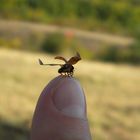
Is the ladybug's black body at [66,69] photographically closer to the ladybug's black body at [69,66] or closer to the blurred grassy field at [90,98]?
the ladybug's black body at [69,66]

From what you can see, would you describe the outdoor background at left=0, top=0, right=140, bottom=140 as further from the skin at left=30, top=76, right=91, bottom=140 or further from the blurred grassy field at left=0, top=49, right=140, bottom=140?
the skin at left=30, top=76, right=91, bottom=140

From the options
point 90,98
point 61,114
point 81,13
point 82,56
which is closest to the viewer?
point 61,114

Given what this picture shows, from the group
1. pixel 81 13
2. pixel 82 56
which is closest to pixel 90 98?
pixel 82 56

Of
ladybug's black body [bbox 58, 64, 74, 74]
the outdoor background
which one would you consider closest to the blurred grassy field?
the outdoor background

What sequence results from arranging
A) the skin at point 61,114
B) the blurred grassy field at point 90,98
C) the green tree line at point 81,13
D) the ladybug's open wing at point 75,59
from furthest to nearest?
the green tree line at point 81,13
the blurred grassy field at point 90,98
the ladybug's open wing at point 75,59
the skin at point 61,114

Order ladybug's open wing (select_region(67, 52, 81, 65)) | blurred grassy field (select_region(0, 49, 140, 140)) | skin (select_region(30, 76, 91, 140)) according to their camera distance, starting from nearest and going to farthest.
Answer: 1. skin (select_region(30, 76, 91, 140))
2. ladybug's open wing (select_region(67, 52, 81, 65))
3. blurred grassy field (select_region(0, 49, 140, 140))

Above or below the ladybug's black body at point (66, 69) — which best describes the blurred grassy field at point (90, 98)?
above

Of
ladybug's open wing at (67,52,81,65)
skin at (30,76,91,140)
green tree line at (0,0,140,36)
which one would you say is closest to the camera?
skin at (30,76,91,140)

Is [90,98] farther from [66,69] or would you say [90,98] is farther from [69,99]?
[69,99]

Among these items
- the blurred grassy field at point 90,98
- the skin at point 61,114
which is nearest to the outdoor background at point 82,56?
the blurred grassy field at point 90,98
